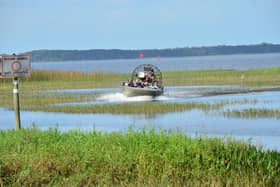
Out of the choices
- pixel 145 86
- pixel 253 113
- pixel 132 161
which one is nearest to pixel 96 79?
pixel 145 86

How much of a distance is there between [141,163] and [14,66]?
4688mm

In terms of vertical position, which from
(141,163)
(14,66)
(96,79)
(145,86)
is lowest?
(96,79)

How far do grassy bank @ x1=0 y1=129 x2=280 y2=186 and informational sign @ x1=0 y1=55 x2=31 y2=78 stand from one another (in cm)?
273

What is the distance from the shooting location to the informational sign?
15312mm

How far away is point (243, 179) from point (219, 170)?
583 millimetres

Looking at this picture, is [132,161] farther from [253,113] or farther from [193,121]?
[253,113]

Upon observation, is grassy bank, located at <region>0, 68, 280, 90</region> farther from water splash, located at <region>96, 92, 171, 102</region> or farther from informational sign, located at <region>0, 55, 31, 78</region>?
informational sign, located at <region>0, 55, 31, 78</region>

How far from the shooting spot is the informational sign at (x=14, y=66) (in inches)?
603

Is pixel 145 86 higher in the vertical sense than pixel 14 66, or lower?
lower

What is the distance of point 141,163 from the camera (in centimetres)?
1190

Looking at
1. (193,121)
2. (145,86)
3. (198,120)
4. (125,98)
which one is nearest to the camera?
(193,121)

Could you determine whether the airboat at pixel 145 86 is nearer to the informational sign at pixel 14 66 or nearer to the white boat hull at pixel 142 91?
the white boat hull at pixel 142 91

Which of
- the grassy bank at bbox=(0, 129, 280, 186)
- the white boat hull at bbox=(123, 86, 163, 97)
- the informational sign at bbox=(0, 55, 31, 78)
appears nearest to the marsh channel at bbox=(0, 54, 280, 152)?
the white boat hull at bbox=(123, 86, 163, 97)

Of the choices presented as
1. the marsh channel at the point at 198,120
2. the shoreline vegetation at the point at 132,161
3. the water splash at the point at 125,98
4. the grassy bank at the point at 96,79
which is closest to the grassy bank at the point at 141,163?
the shoreline vegetation at the point at 132,161
